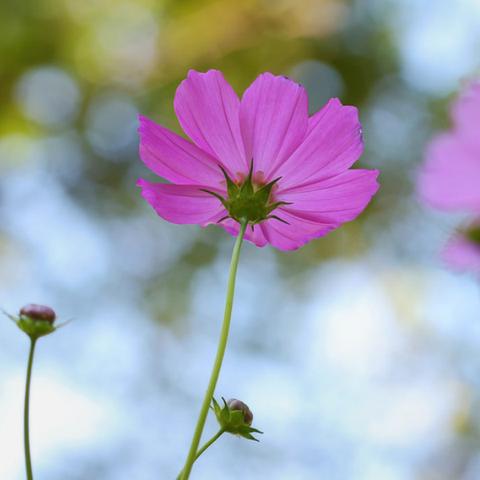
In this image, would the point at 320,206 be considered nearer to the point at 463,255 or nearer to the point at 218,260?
the point at 463,255

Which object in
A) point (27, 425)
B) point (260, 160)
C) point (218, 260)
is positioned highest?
point (218, 260)

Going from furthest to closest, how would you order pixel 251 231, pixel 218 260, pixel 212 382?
1. pixel 218 260
2. pixel 251 231
3. pixel 212 382

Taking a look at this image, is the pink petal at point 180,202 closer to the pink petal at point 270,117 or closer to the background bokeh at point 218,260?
the pink petal at point 270,117

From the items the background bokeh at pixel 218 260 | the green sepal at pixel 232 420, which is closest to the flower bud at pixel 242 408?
the green sepal at pixel 232 420

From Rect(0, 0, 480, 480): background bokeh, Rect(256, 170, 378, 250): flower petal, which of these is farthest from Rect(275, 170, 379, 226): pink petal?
Rect(0, 0, 480, 480): background bokeh

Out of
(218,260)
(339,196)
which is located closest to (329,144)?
(339,196)

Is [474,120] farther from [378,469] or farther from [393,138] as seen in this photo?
[393,138]

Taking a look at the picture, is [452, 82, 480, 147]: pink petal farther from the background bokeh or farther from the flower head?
the background bokeh

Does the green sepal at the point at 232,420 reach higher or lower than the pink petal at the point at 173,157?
lower
